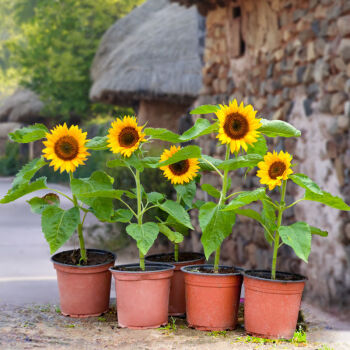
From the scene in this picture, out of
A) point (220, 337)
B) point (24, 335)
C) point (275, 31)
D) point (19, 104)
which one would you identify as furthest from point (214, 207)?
point (19, 104)

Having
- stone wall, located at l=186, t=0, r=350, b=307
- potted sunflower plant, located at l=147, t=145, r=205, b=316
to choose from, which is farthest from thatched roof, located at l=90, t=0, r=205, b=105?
potted sunflower plant, located at l=147, t=145, r=205, b=316

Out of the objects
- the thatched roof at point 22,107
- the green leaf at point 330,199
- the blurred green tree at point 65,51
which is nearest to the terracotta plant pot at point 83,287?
the green leaf at point 330,199

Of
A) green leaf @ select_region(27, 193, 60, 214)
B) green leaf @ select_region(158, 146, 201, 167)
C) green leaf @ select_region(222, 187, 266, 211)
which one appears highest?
green leaf @ select_region(158, 146, 201, 167)

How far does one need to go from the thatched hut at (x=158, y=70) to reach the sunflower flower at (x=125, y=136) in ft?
21.8

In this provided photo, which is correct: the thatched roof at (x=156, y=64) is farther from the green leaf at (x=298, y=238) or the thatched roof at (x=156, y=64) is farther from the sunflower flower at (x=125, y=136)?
the green leaf at (x=298, y=238)

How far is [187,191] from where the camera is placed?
2.96 m

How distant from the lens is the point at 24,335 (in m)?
2.59

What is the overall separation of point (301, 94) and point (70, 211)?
6.43 ft

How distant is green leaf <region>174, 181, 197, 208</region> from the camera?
2924 mm

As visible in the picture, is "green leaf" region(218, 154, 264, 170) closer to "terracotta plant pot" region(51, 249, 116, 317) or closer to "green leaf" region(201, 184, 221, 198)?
"green leaf" region(201, 184, 221, 198)

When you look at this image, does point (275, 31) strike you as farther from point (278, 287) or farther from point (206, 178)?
point (278, 287)

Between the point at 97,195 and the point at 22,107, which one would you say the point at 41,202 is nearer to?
the point at 97,195

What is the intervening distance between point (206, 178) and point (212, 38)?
4.20ft

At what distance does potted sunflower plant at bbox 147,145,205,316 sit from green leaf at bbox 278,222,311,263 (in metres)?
0.52
